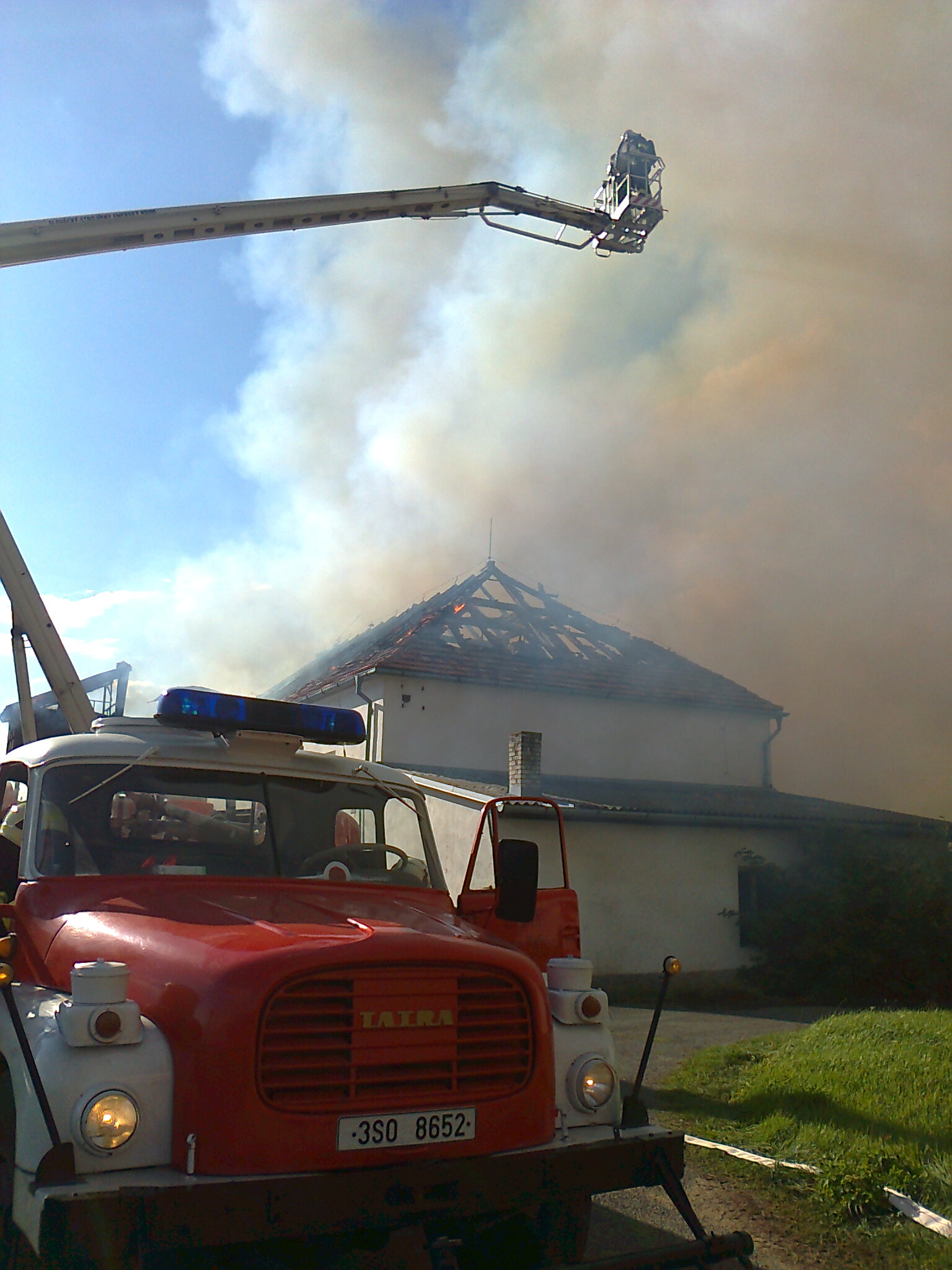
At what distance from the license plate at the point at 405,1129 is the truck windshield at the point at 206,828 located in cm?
124

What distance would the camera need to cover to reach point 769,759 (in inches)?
876

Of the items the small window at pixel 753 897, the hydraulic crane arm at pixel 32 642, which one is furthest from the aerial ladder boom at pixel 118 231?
the small window at pixel 753 897

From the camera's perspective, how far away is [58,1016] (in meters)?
2.78

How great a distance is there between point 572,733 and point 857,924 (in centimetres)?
780

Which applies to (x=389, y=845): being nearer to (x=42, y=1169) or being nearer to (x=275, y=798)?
(x=275, y=798)

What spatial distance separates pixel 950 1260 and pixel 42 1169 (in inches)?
137

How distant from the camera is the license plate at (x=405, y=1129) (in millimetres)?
2811

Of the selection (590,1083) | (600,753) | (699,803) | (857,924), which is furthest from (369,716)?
(590,1083)

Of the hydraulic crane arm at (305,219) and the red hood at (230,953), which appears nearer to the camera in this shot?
the red hood at (230,953)

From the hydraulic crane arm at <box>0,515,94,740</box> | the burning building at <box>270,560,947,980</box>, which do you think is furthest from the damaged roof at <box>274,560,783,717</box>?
the hydraulic crane arm at <box>0,515,94,740</box>

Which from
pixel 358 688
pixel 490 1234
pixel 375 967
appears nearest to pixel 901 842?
pixel 358 688

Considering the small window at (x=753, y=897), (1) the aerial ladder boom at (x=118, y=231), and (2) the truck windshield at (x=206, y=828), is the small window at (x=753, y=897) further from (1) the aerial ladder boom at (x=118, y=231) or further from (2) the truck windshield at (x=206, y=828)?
(2) the truck windshield at (x=206, y=828)

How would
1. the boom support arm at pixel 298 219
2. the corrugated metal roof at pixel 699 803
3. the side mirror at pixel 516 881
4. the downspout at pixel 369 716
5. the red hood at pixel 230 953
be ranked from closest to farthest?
1. the red hood at pixel 230 953
2. the side mirror at pixel 516 881
3. the boom support arm at pixel 298 219
4. the corrugated metal roof at pixel 699 803
5. the downspout at pixel 369 716

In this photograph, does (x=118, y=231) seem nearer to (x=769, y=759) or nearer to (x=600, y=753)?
(x=600, y=753)
